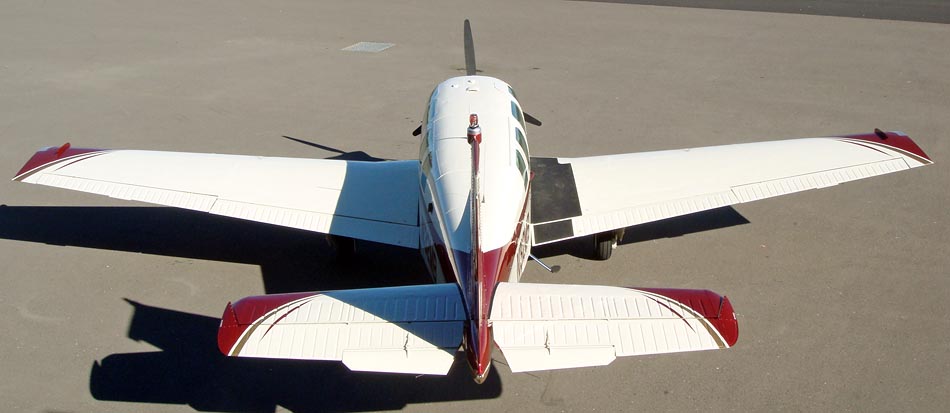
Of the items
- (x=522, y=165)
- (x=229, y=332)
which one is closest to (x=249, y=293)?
(x=229, y=332)

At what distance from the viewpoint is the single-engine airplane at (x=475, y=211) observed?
7.02 metres

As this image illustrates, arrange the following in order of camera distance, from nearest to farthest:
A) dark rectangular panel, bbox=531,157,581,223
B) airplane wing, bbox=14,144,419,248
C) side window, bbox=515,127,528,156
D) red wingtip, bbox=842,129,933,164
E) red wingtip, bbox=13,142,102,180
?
1. airplane wing, bbox=14,144,419,248
2. dark rectangular panel, bbox=531,157,581,223
3. side window, bbox=515,127,528,156
4. red wingtip, bbox=13,142,102,180
5. red wingtip, bbox=842,129,933,164

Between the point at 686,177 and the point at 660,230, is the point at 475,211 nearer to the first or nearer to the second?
the point at 686,177

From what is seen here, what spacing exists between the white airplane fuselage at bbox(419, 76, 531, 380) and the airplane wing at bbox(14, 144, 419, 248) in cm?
78

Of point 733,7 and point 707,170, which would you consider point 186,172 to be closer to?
point 707,170

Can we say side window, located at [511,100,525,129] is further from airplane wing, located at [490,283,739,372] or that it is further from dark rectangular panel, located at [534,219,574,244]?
airplane wing, located at [490,283,739,372]

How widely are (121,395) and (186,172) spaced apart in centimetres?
375

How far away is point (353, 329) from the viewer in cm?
715

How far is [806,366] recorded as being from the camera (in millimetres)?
9070

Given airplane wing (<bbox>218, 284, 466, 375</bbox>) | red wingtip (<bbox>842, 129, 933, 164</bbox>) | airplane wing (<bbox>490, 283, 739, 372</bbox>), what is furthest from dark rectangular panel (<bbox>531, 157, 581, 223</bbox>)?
red wingtip (<bbox>842, 129, 933, 164</bbox>)

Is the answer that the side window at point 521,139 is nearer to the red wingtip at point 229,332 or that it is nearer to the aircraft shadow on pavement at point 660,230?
the aircraft shadow on pavement at point 660,230

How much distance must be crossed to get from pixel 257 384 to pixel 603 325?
409cm

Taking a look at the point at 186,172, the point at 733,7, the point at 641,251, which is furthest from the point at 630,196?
the point at 733,7

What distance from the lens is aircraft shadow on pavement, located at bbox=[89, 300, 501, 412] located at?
870cm
